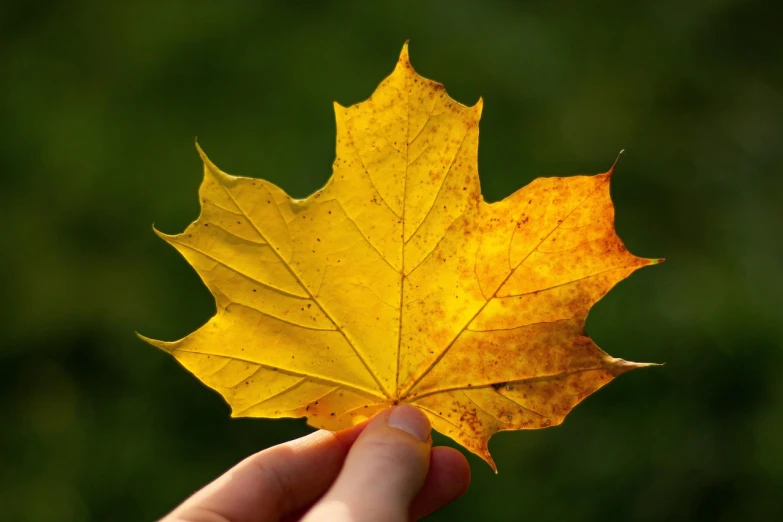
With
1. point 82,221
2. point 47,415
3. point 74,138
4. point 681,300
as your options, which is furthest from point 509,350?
point 74,138

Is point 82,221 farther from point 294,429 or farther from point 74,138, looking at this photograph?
point 294,429

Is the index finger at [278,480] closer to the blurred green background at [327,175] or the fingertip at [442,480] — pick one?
the fingertip at [442,480]

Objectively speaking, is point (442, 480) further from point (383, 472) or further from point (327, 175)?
point (327, 175)

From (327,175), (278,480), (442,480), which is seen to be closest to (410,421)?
(442,480)

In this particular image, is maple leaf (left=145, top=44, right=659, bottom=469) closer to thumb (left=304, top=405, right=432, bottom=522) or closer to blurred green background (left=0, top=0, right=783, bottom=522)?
thumb (left=304, top=405, right=432, bottom=522)

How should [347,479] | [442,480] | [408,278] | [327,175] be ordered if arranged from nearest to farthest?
1. [347,479]
2. [408,278]
3. [442,480]
4. [327,175]

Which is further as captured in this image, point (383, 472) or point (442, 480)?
point (442, 480)

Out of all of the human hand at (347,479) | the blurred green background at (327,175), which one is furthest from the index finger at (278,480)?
the blurred green background at (327,175)
